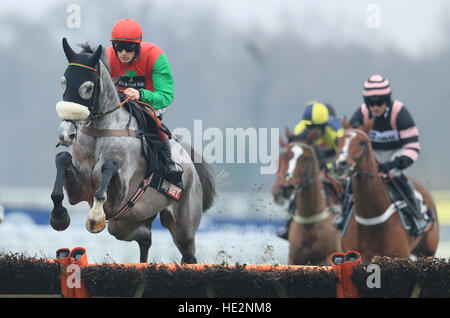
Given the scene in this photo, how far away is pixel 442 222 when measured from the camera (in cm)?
1223

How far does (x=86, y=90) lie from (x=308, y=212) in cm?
290

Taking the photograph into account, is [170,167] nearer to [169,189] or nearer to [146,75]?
[169,189]

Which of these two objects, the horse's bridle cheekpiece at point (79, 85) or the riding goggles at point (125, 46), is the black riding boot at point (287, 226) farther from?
the horse's bridle cheekpiece at point (79, 85)

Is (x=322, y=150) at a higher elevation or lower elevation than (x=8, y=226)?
higher

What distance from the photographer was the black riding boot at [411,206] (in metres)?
5.69

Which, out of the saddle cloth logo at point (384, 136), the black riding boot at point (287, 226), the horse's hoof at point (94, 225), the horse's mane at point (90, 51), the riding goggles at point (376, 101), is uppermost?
the horse's mane at point (90, 51)

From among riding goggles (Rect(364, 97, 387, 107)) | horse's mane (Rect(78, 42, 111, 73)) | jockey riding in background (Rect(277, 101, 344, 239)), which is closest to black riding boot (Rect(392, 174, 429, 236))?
riding goggles (Rect(364, 97, 387, 107))

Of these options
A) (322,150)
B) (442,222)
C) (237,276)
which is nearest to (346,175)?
(322,150)

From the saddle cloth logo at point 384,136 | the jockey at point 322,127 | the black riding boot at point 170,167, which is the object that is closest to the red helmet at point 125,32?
the black riding boot at point 170,167

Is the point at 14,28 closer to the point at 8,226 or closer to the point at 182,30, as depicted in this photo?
the point at 182,30

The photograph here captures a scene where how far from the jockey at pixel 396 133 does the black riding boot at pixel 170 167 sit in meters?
1.87

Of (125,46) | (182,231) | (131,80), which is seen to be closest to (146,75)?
(131,80)
